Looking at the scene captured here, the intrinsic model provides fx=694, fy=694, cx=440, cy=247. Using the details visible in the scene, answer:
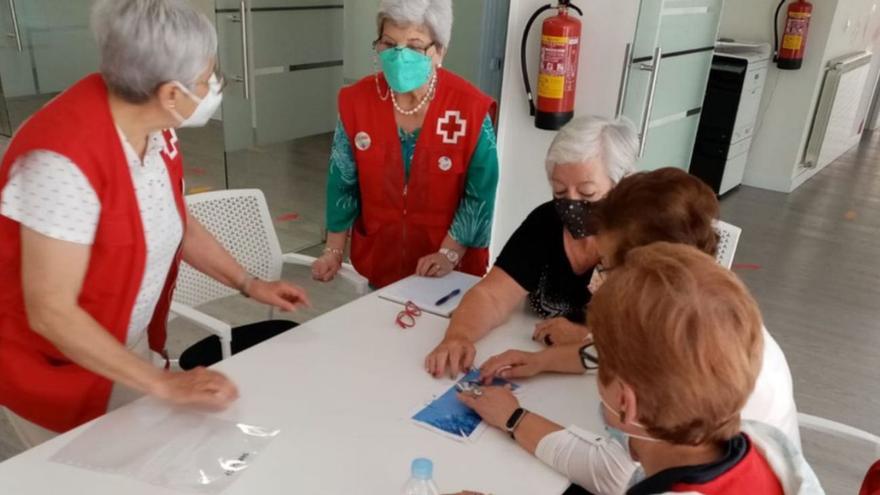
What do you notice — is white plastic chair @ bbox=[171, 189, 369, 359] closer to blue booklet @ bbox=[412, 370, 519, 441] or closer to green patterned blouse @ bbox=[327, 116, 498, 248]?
green patterned blouse @ bbox=[327, 116, 498, 248]

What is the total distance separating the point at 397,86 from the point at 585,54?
144cm

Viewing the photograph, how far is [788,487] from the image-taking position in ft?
3.14

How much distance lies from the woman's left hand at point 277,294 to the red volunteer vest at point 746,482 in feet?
3.31

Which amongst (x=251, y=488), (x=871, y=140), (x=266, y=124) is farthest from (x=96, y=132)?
(x=871, y=140)

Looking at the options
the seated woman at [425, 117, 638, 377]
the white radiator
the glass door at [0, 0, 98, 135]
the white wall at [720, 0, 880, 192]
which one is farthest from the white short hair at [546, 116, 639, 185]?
the glass door at [0, 0, 98, 135]

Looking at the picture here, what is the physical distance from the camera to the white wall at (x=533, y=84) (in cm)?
297

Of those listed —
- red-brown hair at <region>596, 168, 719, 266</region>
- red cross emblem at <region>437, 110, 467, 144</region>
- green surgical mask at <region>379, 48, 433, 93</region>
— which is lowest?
red cross emblem at <region>437, 110, 467, 144</region>

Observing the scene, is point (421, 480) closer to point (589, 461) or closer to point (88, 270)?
point (589, 461)

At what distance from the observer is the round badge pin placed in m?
2.00

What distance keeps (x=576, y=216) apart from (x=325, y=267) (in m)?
0.79

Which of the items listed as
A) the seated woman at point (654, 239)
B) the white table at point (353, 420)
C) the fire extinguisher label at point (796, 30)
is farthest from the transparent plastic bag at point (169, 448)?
the fire extinguisher label at point (796, 30)

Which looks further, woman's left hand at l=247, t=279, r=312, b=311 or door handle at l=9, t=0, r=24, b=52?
door handle at l=9, t=0, r=24, b=52

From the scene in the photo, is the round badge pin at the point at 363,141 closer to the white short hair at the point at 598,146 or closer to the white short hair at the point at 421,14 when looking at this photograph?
the white short hair at the point at 421,14

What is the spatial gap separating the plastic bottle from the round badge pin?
3.74 ft
